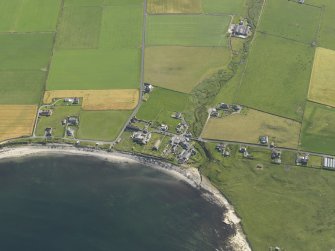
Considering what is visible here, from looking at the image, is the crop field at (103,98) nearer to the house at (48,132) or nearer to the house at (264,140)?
the house at (48,132)

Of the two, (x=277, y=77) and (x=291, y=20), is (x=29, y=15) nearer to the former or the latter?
(x=277, y=77)

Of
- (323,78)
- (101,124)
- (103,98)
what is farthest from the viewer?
(323,78)

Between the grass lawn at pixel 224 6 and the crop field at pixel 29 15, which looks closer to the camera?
the crop field at pixel 29 15

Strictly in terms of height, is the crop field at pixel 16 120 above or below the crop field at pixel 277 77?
below

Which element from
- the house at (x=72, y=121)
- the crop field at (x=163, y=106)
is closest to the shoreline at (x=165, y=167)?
the house at (x=72, y=121)

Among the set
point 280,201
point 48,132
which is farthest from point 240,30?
point 48,132

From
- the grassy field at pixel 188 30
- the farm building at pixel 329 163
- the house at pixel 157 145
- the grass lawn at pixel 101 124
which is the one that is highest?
the grassy field at pixel 188 30
